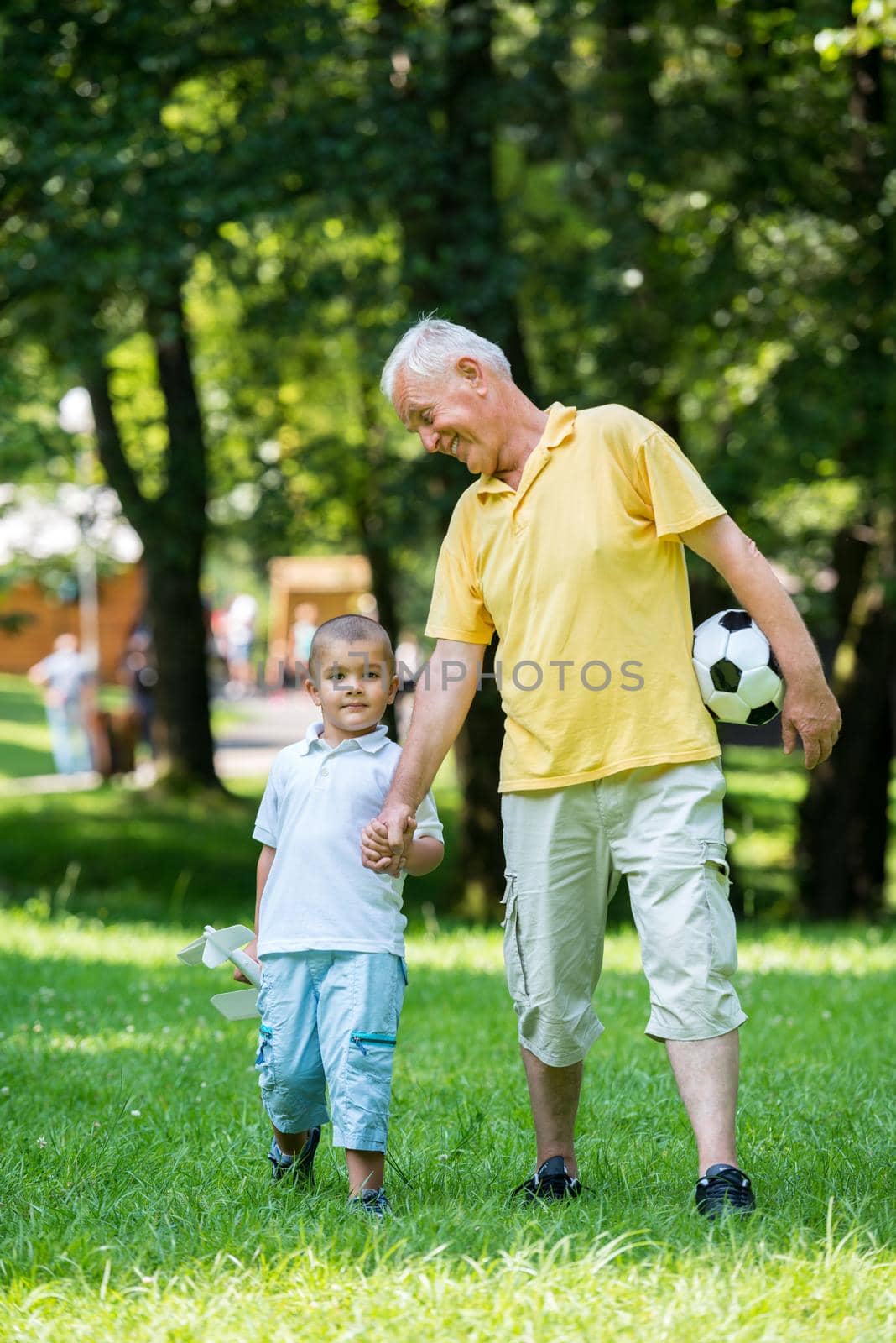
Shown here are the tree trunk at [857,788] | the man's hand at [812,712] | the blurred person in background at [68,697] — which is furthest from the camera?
the blurred person in background at [68,697]

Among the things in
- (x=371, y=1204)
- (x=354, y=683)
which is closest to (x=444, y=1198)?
(x=371, y=1204)

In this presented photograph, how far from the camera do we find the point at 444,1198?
3822mm

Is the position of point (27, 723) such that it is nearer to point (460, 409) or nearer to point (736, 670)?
point (460, 409)

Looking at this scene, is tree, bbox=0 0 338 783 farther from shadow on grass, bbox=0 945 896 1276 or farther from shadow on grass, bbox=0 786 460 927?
shadow on grass, bbox=0 945 896 1276

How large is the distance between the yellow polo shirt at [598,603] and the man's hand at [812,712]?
21 centimetres

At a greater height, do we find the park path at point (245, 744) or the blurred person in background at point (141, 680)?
the blurred person in background at point (141, 680)

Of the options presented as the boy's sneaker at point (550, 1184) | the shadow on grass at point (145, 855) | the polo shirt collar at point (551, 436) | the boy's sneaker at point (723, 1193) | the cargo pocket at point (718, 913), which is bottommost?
the shadow on grass at point (145, 855)

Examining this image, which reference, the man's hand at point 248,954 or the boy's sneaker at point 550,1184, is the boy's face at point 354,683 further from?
the boy's sneaker at point 550,1184

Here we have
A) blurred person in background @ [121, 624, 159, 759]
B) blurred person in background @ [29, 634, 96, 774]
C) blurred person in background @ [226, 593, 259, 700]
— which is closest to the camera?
blurred person in background @ [121, 624, 159, 759]

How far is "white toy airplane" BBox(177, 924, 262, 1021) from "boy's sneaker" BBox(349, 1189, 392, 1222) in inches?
20.8

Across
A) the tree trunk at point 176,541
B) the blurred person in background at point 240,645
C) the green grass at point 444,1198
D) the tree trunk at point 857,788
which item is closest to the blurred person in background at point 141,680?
the tree trunk at point 176,541

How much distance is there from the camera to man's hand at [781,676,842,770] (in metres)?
3.67

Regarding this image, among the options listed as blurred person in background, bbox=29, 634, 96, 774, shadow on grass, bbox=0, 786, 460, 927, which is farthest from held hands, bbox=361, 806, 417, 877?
blurred person in background, bbox=29, 634, 96, 774

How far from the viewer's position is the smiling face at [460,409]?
3.89m
